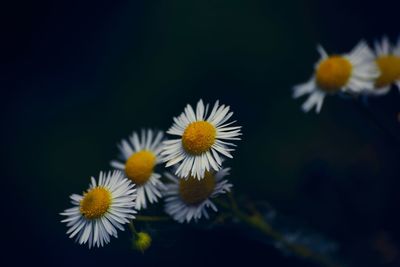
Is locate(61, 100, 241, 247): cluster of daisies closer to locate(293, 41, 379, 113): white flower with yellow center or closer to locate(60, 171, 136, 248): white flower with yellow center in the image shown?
locate(60, 171, 136, 248): white flower with yellow center

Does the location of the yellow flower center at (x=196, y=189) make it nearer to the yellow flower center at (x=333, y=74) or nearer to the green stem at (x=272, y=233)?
the green stem at (x=272, y=233)

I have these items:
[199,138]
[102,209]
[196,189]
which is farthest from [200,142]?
[102,209]

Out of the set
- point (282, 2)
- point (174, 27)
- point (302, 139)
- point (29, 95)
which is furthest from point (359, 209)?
point (29, 95)

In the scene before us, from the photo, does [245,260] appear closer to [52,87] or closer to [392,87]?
[392,87]

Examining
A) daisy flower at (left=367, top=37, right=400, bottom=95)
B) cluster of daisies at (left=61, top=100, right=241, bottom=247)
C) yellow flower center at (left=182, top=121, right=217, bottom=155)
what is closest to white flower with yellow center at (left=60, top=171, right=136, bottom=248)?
cluster of daisies at (left=61, top=100, right=241, bottom=247)

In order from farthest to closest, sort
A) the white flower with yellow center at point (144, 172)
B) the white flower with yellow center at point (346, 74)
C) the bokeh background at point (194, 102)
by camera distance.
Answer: the bokeh background at point (194, 102) → the white flower with yellow center at point (346, 74) → the white flower with yellow center at point (144, 172)

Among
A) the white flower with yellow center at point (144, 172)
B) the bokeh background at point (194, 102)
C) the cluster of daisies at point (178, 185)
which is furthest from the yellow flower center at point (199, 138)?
the bokeh background at point (194, 102)

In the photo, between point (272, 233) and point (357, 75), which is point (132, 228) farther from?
point (357, 75)
